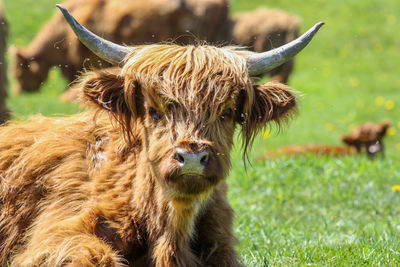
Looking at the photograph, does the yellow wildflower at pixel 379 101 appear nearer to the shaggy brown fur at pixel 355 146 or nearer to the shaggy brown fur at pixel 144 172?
the shaggy brown fur at pixel 355 146

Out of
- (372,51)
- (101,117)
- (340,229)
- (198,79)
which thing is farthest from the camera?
(372,51)

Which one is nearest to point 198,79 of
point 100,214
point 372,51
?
point 100,214

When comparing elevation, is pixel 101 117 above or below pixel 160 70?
below

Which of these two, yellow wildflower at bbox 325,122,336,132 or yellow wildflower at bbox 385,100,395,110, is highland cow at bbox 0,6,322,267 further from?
yellow wildflower at bbox 385,100,395,110

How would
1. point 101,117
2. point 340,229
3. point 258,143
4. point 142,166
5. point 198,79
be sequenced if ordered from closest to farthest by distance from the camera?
1. point 198,79
2. point 142,166
3. point 101,117
4. point 340,229
5. point 258,143

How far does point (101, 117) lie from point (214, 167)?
154cm

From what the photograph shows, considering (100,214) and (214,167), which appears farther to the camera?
(100,214)

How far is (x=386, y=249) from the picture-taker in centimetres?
490

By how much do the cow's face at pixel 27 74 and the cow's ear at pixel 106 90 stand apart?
37.5 ft

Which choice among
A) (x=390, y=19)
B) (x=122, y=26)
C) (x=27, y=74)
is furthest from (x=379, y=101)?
(x=27, y=74)

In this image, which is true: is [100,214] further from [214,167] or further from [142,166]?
[214,167]

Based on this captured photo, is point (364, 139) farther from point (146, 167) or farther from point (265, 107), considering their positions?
point (146, 167)

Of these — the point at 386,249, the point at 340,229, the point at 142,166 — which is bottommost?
the point at 340,229

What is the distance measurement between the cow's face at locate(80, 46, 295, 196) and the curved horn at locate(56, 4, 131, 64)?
4.7 inches
